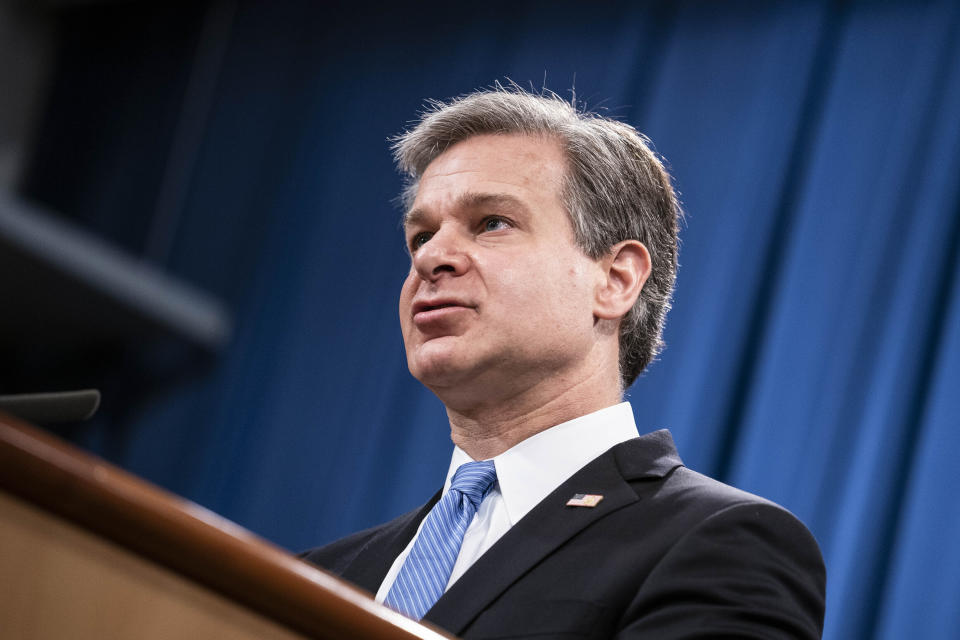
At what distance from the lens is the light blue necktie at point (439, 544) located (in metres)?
1.38

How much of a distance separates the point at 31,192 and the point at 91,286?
4.57ft

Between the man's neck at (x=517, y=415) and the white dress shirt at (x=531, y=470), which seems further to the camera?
the man's neck at (x=517, y=415)

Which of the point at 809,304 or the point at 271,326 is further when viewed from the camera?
the point at 271,326

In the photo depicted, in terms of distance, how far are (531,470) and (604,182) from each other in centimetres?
56

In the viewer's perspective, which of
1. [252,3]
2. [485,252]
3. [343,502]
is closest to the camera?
[485,252]

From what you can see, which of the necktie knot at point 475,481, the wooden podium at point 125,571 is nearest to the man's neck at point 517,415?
the necktie knot at point 475,481

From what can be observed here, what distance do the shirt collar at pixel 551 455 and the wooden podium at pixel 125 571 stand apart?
80 cm

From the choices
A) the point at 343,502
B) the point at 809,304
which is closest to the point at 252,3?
the point at 343,502

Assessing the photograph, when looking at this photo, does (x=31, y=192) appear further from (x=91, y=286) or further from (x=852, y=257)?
(x=852, y=257)

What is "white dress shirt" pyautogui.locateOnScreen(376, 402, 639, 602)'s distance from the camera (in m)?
1.46

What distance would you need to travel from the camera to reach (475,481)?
153cm

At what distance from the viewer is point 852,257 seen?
2.70 meters

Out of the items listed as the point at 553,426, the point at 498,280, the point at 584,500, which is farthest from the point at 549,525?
the point at 498,280

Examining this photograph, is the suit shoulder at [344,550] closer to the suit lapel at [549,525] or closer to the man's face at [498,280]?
the man's face at [498,280]
